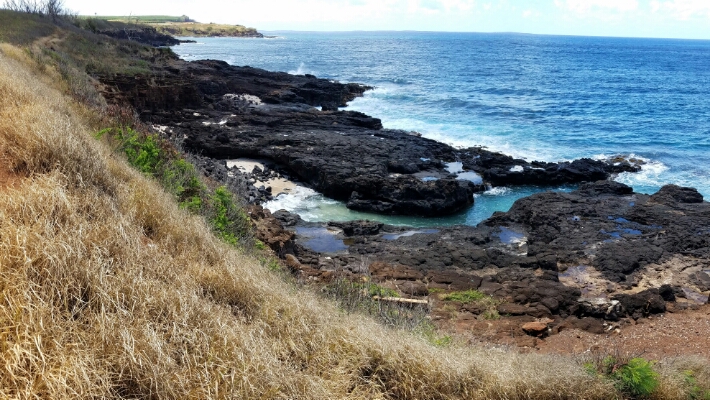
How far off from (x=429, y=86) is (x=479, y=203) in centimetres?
4151

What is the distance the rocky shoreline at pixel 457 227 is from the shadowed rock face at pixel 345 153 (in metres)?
0.08

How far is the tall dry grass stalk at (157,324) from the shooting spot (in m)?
3.53

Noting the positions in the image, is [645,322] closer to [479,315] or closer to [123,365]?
[479,315]

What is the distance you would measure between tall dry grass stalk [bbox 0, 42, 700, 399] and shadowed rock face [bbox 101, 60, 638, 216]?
15.8 m

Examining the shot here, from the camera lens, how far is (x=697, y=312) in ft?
38.4

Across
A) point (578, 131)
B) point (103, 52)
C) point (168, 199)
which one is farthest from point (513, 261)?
point (103, 52)

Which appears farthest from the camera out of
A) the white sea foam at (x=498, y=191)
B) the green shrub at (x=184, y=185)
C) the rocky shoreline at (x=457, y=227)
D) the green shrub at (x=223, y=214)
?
the white sea foam at (x=498, y=191)

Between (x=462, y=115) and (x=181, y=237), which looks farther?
(x=462, y=115)

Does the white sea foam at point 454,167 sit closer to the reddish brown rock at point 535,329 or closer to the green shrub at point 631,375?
the reddish brown rock at point 535,329

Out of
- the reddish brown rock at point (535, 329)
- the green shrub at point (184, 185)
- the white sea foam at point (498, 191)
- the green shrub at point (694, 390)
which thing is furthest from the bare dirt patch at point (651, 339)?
the white sea foam at point (498, 191)

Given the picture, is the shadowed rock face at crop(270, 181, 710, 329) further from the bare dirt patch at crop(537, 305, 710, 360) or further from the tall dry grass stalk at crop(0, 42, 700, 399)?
the tall dry grass stalk at crop(0, 42, 700, 399)

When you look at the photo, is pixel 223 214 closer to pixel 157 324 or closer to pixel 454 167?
pixel 157 324

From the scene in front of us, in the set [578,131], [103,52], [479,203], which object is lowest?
[479,203]

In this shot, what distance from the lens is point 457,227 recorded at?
59.3 feet
